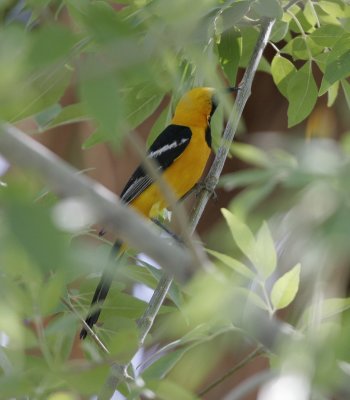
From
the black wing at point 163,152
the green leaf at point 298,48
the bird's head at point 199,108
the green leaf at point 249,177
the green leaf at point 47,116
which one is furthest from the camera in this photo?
the bird's head at point 199,108

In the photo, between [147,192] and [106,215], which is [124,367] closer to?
[106,215]

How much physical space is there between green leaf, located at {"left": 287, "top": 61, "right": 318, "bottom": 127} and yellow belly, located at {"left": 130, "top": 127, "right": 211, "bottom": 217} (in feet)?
2.80

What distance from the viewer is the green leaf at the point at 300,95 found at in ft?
5.67

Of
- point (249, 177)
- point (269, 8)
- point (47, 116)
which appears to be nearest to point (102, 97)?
point (249, 177)

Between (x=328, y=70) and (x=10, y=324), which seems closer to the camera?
(x=10, y=324)

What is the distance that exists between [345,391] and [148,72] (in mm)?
313

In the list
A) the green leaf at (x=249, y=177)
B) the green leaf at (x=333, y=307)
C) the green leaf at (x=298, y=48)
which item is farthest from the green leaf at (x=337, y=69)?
the green leaf at (x=249, y=177)

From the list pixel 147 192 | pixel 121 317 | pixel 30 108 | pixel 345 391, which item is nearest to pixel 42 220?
pixel 345 391

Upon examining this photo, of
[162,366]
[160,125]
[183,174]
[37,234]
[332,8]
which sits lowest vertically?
[183,174]

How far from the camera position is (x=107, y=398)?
1.20 metres

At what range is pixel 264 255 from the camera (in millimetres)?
1032

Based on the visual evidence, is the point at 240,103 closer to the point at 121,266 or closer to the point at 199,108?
the point at 121,266

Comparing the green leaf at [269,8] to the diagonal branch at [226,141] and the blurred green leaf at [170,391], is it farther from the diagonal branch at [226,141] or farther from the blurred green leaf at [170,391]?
the blurred green leaf at [170,391]

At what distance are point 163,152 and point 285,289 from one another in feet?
5.36
